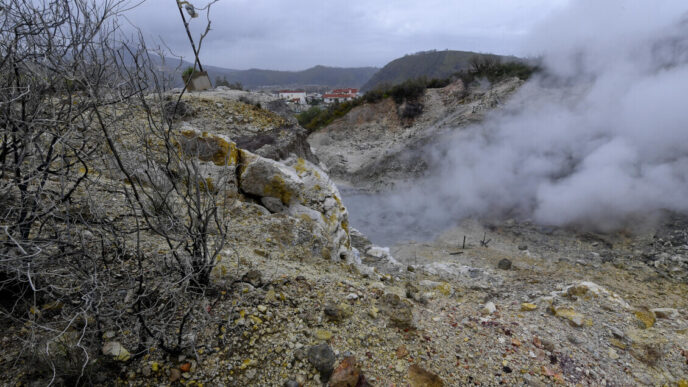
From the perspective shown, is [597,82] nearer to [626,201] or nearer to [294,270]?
[626,201]

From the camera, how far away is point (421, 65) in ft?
245

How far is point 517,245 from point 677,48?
7.19 meters

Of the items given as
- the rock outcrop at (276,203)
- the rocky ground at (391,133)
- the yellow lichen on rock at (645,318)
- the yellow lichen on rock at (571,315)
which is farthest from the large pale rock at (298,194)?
the rocky ground at (391,133)

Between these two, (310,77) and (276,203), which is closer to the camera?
(276,203)

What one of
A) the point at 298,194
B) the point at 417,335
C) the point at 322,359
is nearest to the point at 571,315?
the point at 417,335

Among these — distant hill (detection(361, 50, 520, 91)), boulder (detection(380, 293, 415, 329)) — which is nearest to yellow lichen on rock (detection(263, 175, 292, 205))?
boulder (detection(380, 293, 415, 329))

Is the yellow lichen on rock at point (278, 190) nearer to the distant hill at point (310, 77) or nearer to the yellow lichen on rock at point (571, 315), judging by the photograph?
the yellow lichen on rock at point (571, 315)

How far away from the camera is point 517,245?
7.81m

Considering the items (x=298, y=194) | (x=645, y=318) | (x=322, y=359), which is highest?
(x=298, y=194)

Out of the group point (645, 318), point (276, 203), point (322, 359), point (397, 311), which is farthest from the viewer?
point (276, 203)

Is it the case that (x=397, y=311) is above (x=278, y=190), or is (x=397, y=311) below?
below

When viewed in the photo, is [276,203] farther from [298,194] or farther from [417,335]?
[417,335]

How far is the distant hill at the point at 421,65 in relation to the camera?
226 ft

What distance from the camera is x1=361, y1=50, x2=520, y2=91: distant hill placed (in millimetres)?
68812
